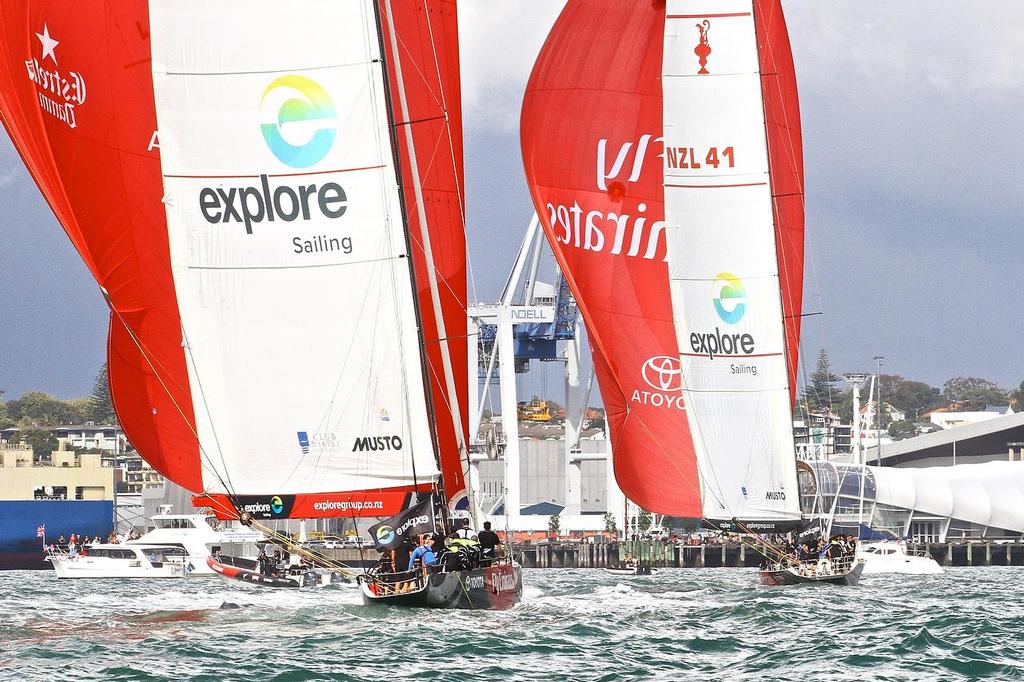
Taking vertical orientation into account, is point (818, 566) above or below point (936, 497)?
below

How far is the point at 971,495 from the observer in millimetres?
52062

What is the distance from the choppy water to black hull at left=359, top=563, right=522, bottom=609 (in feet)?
0.41

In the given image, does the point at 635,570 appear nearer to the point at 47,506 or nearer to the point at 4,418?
the point at 47,506

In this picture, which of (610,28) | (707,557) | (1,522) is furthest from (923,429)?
(610,28)

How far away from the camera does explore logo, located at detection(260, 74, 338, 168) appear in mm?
15508

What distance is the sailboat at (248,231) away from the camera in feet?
51.0

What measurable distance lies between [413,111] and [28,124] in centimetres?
516

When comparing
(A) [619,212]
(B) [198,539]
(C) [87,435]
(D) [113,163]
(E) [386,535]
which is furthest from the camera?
(C) [87,435]

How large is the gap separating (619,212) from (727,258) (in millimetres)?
1997

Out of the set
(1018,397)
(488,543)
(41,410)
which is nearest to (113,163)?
(488,543)

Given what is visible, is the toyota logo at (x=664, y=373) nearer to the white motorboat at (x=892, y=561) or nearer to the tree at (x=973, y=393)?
the white motorboat at (x=892, y=561)

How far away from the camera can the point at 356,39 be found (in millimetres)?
15516

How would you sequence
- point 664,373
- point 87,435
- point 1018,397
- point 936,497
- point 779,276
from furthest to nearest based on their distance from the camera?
point 1018,397 < point 87,435 < point 936,497 < point 664,373 < point 779,276

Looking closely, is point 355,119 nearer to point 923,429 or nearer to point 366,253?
point 366,253
